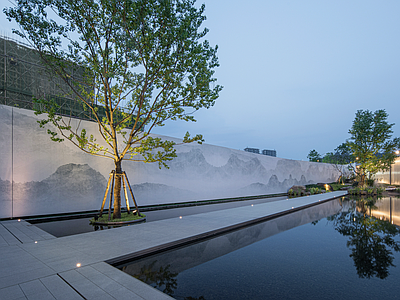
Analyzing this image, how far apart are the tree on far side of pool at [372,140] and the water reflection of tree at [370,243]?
18.0 m

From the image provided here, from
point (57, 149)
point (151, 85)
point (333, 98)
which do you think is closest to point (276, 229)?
point (151, 85)

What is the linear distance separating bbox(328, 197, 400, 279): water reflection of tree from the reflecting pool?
0.05 ft

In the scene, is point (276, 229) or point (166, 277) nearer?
point (166, 277)

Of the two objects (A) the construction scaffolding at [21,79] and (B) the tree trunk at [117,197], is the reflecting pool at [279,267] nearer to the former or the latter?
(B) the tree trunk at [117,197]

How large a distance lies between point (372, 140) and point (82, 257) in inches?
1069

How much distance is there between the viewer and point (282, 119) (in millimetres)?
147375

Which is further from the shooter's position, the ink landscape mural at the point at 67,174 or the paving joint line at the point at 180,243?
the ink landscape mural at the point at 67,174

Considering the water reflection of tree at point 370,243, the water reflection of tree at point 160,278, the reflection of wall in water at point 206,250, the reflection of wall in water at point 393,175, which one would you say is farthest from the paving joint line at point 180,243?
the reflection of wall in water at point 393,175

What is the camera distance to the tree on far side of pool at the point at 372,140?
23.0 metres

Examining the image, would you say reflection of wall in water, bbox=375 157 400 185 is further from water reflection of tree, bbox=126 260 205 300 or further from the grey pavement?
water reflection of tree, bbox=126 260 205 300

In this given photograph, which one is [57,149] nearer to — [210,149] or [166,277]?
[166,277]

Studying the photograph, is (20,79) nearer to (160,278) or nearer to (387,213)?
(160,278)

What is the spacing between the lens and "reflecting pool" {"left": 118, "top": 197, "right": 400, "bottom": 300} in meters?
3.06

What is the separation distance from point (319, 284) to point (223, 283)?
51.2 inches
